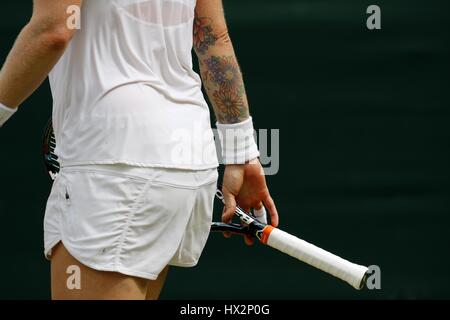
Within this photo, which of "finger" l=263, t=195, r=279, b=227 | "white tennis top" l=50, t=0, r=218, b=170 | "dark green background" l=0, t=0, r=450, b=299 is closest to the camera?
"white tennis top" l=50, t=0, r=218, b=170

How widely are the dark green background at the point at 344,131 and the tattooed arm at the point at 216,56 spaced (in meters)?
1.42

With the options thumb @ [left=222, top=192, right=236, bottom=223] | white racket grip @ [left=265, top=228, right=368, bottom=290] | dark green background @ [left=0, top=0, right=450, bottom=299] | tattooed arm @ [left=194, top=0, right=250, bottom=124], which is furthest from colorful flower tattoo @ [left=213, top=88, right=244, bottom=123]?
dark green background @ [left=0, top=0, right=450, bottom=299]

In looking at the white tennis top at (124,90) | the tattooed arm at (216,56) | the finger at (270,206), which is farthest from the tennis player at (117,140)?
the finger at (270,206)

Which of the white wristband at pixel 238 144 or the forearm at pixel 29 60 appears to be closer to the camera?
the forearm at pixel 29 60

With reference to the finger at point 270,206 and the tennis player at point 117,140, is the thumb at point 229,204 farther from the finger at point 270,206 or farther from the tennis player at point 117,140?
the tennis player at point 117,140

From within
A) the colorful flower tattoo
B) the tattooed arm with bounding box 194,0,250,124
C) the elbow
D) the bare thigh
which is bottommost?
the bare thigh

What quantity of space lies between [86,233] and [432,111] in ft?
7.00

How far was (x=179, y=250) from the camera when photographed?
217 cm

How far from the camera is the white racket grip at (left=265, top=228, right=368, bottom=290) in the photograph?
8.43 ft

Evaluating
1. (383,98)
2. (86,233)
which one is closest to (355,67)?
(383,98)

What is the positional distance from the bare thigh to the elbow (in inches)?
17.2

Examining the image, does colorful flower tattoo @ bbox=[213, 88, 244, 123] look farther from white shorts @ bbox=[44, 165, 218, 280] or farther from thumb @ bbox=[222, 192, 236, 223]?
white shorts @ bbox=[44, 165, 218, 280]

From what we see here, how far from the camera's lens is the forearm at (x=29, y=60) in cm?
193

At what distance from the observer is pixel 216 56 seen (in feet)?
7.70
